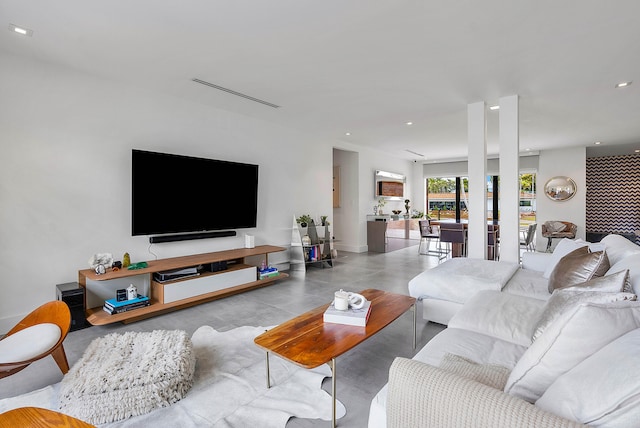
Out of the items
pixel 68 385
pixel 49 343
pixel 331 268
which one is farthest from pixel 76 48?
pixel 331 268

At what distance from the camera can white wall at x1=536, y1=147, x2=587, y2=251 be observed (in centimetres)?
770

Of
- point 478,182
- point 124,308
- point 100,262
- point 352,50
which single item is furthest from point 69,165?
point 478,182

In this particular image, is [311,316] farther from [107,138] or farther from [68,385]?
[107,138]

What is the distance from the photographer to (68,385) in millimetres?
1881

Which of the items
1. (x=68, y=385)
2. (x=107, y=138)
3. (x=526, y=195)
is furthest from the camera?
(x=526, y=195)

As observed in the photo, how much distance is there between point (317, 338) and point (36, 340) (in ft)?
5.64

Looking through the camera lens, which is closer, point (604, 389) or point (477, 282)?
point (604, 389)

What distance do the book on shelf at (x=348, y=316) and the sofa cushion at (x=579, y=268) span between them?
1.57 metres

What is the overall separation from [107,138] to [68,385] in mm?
2586

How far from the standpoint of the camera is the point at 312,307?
360 centimetres

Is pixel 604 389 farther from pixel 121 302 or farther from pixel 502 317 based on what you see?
pixel 121 302

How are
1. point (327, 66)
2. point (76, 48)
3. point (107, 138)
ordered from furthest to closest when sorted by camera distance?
1. point (107, 138)
2. point (327, 66)
3. point (76, 48)

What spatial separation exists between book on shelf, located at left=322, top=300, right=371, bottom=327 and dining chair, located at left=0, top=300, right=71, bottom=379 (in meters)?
1.69

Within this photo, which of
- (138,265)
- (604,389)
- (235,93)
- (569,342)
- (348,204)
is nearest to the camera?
(604,389)
